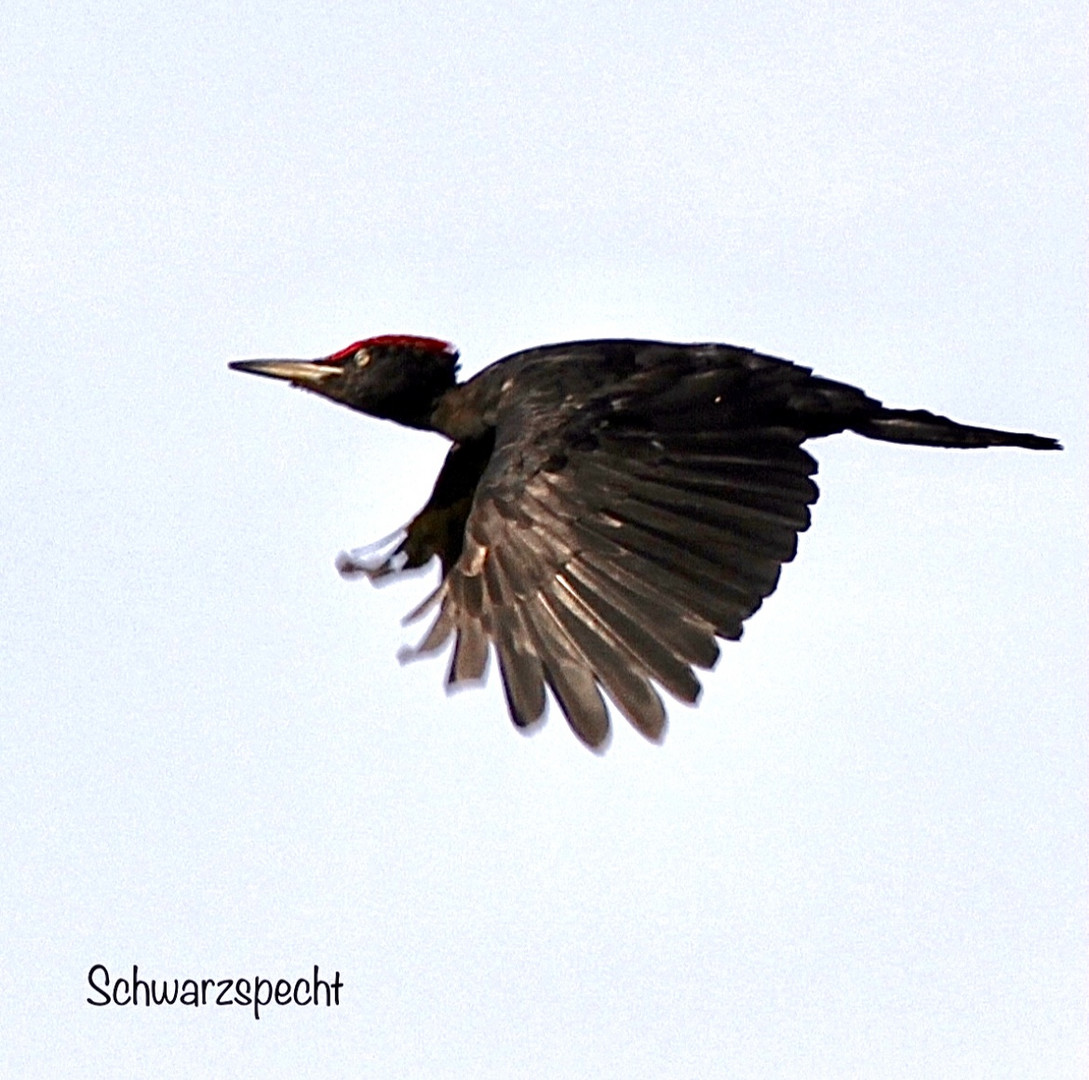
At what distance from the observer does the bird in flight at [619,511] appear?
9516 mm

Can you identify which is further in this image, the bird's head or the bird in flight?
the bird's head

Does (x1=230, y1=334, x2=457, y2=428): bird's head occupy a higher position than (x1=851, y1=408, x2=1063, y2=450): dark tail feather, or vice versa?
(x1=230, y1=334, x2=457, y2=428): bird's head

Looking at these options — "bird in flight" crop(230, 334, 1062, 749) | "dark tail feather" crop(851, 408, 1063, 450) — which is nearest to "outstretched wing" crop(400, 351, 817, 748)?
"bird in flight" crop(230, 334, 1062, 749)

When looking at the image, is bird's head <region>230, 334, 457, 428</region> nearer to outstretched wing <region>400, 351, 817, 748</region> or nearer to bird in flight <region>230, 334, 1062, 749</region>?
bird in flight <region>230, 334, 1062, 749</region>

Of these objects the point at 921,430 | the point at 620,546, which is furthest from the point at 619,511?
the point at 921,430

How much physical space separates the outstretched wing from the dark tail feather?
1.85 ft

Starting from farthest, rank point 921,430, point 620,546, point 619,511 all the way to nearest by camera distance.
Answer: point 921,430 → point 619,511 → point 620,546

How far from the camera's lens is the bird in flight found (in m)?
9.52

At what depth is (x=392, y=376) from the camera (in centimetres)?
1158

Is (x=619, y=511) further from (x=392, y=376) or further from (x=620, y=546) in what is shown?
(x=392, y=376)

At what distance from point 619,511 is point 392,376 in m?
1.90

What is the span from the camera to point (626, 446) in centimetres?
1019

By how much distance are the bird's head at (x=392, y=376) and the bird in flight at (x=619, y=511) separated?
1.23 ft

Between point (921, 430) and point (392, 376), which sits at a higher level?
point (392, 376)
